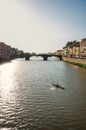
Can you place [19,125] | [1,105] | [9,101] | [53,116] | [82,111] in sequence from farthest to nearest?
Result: [9,101], [1,105], [82,111], [53,116], [19,125]

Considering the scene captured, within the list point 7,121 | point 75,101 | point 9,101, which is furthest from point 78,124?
point 9,101

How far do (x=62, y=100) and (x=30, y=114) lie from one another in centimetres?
874

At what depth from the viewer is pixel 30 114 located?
28.1 meters

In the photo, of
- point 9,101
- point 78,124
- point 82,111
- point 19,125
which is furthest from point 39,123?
point 9,101

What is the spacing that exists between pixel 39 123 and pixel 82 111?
7230 millimetres

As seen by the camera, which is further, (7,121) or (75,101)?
(75,101)

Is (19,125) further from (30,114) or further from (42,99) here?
(42,99)

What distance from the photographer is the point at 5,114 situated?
2767cm

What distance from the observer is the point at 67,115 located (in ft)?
91.0

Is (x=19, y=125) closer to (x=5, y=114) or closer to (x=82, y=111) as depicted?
(x=5, y=114)

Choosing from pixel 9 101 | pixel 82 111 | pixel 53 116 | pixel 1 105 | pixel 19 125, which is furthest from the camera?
pixel 9 101

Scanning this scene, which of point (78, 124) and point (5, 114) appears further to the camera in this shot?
point (5, 114)

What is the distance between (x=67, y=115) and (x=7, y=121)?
24.4 ft

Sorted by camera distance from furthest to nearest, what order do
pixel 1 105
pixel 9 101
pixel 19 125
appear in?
pixel 9 101 → pixel 1 105 → pixel 19 125
